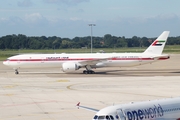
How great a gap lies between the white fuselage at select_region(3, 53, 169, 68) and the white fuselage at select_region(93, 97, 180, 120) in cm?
4357

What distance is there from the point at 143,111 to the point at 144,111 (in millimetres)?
67

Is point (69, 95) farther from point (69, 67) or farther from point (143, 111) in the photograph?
point (69, 67)

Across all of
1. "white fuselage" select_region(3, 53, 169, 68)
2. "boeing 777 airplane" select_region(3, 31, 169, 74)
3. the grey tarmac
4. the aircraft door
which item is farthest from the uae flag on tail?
the aircraft door

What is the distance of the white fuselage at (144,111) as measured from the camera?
2105 centimetres

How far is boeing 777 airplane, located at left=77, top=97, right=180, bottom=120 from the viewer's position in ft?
69.1

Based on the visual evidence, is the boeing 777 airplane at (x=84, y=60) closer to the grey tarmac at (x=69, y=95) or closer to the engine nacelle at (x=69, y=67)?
the engine nacelle at (x=69, y=67)

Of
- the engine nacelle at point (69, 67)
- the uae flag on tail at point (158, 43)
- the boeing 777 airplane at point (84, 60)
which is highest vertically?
the uae flag on tail at point (158, 43)

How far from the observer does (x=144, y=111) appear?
22.2 meters

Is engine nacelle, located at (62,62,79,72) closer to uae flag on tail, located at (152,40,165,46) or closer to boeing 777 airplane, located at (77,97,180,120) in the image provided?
uae flag on tail, located at (152,40,165,46)

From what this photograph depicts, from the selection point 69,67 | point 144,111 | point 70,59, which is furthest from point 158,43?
point 144,111

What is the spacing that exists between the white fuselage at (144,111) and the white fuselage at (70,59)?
43.6 meters

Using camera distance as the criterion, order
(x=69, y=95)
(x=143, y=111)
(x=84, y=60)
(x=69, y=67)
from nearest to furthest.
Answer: (x=143, y=111) < (x=69, y=95) < (x=69, y=67) < (x=84, y=60)

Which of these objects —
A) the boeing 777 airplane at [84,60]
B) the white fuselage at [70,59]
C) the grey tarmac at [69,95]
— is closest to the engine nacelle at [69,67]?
the boeing 777 airplane at [84,60]

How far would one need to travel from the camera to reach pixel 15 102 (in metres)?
36.7
